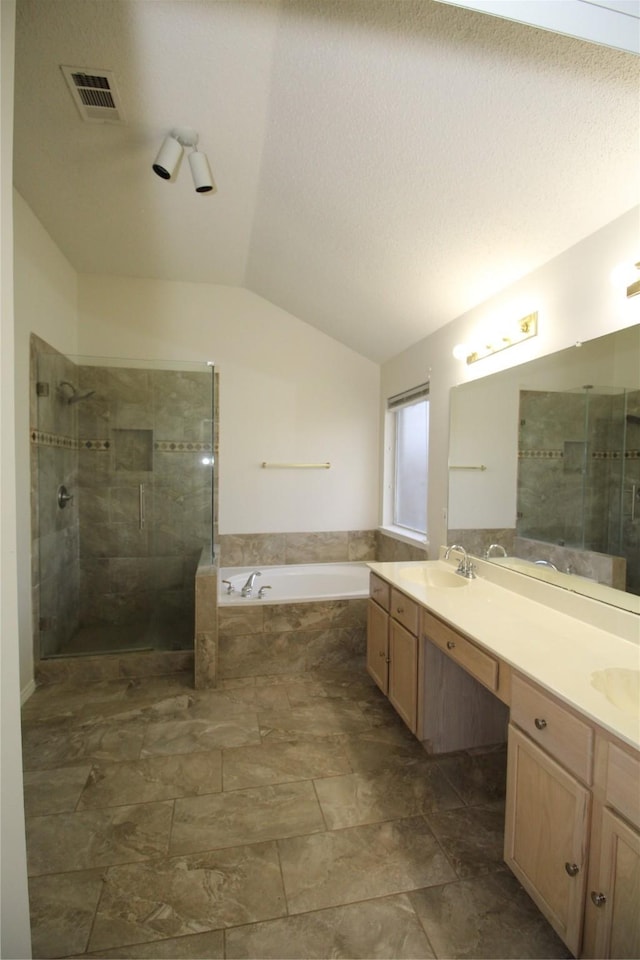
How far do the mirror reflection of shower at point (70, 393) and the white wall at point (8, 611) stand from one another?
244cm

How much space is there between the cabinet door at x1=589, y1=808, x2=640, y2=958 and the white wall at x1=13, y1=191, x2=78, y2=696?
9.21 feet

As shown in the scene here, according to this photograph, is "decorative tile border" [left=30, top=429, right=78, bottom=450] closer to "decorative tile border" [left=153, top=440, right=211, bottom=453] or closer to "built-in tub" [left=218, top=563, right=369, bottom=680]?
"decorative tile border" [left=153, top=440, right=211, bottom=453]

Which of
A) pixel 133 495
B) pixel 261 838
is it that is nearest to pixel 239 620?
pixel 261 838

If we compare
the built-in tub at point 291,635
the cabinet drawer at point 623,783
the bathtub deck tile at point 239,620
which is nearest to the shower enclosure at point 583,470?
the cabinet drawer at point 623,783

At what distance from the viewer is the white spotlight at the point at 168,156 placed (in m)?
1.81

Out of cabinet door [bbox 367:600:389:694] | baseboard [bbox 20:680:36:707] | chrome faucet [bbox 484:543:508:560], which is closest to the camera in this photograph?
chrome faucet [bbox 484:543:508:560]

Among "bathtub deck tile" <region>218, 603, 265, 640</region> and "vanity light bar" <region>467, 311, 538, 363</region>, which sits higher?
"vanity light bar" <region>467, 311, 538, 363</region>

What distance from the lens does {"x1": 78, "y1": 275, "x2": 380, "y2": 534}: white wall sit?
3.46 m

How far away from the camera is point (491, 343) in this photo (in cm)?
222

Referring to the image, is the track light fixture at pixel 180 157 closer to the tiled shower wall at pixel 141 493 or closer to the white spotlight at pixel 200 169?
the white spotlight at pixel 200 169

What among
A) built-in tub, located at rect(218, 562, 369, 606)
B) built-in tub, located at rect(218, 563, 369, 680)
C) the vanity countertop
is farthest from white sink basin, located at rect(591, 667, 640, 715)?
built-in tub, located at rect(218, 562, 369, 606)

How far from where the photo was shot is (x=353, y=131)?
5.47ft

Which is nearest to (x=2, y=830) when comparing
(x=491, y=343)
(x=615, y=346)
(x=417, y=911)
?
(x=417, y=911)

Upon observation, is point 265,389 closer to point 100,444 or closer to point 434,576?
point 100,444
